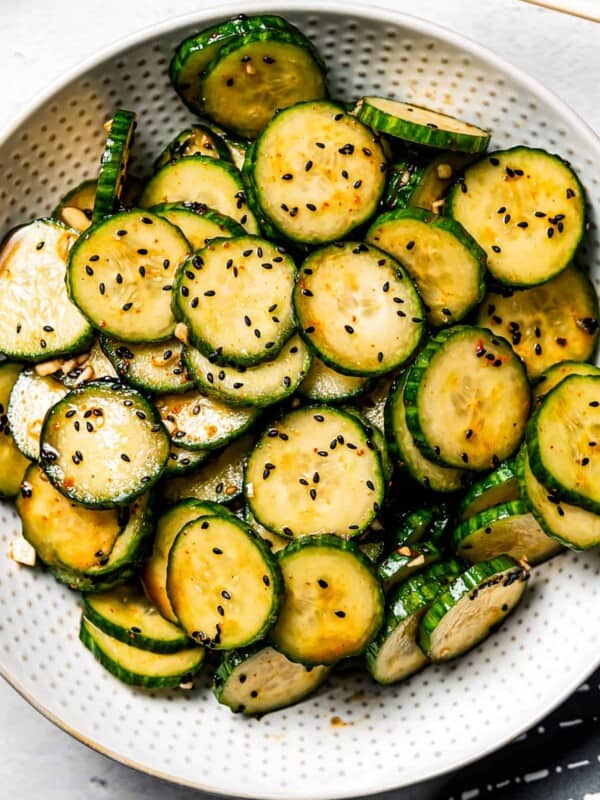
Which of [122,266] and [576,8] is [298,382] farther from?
[576,8]

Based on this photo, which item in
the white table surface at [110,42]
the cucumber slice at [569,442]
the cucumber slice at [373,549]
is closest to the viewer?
the cucumber slice at [569,442]

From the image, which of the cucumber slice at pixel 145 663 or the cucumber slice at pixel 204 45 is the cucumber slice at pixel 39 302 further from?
the cucumber slice at pixel 145 663

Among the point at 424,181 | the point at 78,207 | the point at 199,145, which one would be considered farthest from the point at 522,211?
the point at 78,207

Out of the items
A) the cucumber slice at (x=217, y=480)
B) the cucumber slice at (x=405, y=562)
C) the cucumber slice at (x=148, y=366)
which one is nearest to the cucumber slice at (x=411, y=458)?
the cucumber slice at (x=405, y=562)

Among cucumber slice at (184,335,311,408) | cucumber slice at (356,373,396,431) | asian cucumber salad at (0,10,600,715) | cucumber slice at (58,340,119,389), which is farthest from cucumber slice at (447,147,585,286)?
cucumber slice at (58,340,119,389)

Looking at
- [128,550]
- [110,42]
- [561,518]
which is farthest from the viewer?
[110,42]
